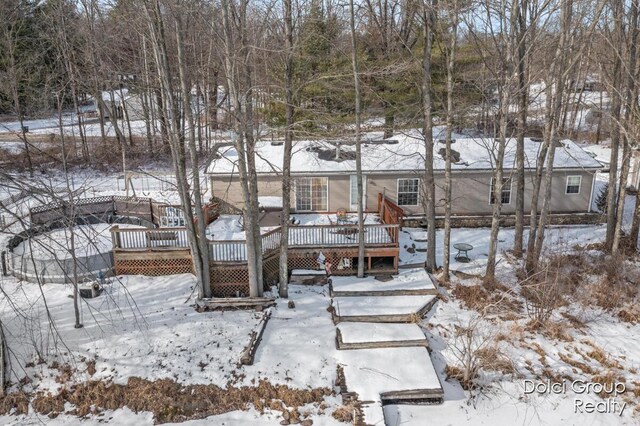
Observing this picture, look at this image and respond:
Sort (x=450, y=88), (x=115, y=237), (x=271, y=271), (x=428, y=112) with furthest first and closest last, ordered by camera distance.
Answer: (x=271, y=271) < (x=115, y=237) < (x=428, y=112) < (x=450, y=88)

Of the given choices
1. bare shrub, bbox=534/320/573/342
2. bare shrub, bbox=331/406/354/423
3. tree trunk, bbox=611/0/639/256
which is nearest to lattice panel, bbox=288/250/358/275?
bare shrub, bbox=534/320/573/342

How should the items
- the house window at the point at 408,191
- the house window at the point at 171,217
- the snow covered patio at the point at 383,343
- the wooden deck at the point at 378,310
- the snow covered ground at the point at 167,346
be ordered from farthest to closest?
the house window at the point at 408,191 → the house window at the point at 171,217 → the wooden deck at the point at 378,310 → the snow covered ground at the point at 167,346 → the snow covered patio at the point at 383,343

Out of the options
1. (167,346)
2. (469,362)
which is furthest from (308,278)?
(469,362)

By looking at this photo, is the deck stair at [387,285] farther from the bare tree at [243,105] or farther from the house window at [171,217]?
the house window at [171,217]

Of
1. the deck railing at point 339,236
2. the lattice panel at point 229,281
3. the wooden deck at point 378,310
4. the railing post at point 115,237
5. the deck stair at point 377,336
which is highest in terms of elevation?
the railing post at point 115,237

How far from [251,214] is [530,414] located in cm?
739

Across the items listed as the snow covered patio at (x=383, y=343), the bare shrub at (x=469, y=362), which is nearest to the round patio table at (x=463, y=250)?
the snow covered patio at (x=383, y=343)

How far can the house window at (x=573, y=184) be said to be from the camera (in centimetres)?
1806

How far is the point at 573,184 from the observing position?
715 inches

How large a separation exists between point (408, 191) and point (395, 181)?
2.23ft

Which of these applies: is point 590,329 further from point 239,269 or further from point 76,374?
point 76,374

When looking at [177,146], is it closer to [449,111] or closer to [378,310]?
[378,310]

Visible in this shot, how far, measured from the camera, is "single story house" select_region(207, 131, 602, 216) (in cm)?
1748

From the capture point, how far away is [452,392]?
9.19 meters
